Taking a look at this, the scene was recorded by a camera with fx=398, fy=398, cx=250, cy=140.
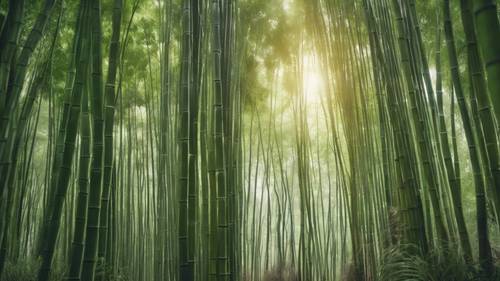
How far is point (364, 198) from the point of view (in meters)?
3.07

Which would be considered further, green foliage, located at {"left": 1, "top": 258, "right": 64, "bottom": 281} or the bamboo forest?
green foliage, located at {"left": 1, "top": 258, "right": 64, "bottom": 281}

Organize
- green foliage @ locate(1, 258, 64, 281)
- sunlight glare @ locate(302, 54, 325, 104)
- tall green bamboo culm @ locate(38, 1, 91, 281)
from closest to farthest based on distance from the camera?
tall green bamboo culm @ locate(38, 1, 91, 281)
green foliage @ locate(1, 258, 64, 281)
sunlight glare @ locate(302, 54, 325, 104)

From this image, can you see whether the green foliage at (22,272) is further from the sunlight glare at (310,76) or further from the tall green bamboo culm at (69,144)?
the sunlight glare at (310,76)

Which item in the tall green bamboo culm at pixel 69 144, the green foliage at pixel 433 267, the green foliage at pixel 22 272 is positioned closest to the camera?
the tall green bamboo culm at pixel 69 144

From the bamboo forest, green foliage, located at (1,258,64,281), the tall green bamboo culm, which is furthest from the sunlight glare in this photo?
green foliage, located at (1,258,64,281)

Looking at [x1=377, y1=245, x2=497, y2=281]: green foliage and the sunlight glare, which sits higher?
the sunlight glare

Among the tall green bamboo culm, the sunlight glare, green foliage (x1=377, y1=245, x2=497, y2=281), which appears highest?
the sunlight glare

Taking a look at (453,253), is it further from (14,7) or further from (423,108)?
(14,7)

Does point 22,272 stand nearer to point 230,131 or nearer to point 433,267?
point 230,131

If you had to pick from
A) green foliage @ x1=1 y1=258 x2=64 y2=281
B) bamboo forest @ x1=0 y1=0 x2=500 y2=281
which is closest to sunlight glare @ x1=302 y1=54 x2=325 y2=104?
bamboo forest @ x1=0 y1=0 x2=500 y2=281

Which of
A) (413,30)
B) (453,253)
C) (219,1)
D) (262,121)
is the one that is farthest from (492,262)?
(262,121)

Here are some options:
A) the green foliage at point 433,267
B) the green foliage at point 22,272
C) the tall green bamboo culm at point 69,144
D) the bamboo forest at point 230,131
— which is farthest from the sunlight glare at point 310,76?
the green foliage at point 22,272

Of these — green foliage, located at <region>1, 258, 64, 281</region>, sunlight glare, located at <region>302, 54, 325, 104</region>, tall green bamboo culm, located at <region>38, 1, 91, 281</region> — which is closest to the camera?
tall green bamboo culm, located at <region>38, 1, 91, 281</region>

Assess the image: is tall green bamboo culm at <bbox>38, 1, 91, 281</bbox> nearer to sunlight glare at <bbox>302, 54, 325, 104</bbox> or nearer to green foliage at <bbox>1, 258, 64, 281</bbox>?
green foliage at <bbox>1, 258, 64, 281</bbox>
